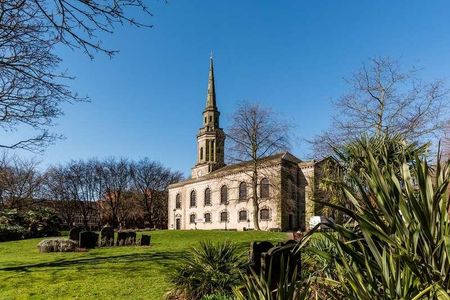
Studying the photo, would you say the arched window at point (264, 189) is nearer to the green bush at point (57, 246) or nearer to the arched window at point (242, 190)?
the arched window at point (242, 190)

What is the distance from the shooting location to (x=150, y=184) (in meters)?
70.5

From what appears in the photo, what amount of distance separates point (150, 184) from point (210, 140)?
1601cm

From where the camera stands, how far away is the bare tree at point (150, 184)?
226ft

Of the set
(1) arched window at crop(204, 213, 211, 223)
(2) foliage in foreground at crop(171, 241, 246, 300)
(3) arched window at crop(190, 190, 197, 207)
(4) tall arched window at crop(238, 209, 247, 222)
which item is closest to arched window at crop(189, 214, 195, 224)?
(3) arched window at crop(190, 190, 197, 207)

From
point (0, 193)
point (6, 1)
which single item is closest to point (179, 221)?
point (0, 193)

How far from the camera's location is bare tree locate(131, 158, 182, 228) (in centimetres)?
6894

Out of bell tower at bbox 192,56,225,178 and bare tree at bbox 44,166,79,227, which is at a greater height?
bell tower at bbox 192,56,225,178

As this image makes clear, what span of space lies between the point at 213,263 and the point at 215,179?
49053 mm

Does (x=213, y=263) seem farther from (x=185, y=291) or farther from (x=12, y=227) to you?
(x=12, y=227)

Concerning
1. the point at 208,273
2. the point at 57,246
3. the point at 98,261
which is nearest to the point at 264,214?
the point at 57,246

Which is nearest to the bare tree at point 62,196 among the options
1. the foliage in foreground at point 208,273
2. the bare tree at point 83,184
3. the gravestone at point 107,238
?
the bare tree at point 83,184

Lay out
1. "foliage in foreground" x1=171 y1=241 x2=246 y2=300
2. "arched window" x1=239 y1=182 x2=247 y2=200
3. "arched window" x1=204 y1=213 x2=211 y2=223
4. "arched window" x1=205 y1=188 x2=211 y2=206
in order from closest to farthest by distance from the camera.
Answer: "foliage in foreground" x1=171 y1=241 x2=246 y2=300 → "arched window" x1=239 y1=182 x2=247 y2=200 → "arched window" x1=204 y1=213 x2=211 y2=223 → "arched window" x1=205 y1=188 x2=211 y2=206

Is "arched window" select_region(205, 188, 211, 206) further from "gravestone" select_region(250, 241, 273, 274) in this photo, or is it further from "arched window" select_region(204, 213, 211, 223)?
"gravestone" select_region(250, 241, 273, 274)

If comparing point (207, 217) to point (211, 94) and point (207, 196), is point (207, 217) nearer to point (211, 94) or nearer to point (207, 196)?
point (207, 196)
